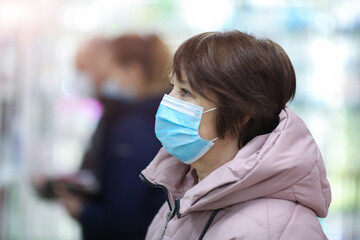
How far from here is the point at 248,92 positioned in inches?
48.7

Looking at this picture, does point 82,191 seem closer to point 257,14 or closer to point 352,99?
point 257,14

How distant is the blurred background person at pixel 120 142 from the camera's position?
241cm

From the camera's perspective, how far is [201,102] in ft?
4.21

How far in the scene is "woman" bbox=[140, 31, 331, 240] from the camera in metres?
1.15

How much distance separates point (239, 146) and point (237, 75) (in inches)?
8.9

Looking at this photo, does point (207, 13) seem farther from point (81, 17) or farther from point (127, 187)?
point (127, 187)

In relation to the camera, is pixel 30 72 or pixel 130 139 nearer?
pixel 130 139

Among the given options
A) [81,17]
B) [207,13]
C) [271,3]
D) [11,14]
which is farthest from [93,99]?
[271,3]

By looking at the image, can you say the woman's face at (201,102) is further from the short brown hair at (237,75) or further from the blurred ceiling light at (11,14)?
the blurred ceiling light at (11,14)

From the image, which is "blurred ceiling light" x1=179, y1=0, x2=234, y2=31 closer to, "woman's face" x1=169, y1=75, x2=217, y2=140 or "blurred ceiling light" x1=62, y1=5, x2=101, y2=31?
"blurred ceiling light" x1=62, y1=5, x2=101, y2=31

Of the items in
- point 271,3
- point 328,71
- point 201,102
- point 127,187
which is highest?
point 271,3

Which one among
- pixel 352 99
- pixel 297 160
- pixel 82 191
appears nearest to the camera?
pixel 297 160

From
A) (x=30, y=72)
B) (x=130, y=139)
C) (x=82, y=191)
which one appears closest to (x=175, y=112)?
(x=130, y=139)

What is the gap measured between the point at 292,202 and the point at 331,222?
2520mm
